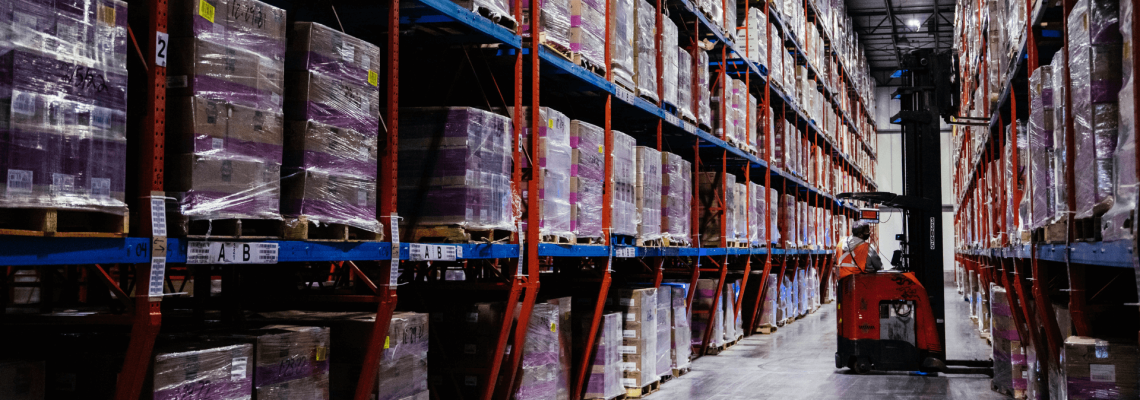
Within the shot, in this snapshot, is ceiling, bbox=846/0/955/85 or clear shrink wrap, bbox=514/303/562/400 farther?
ceiling, bbox=846/0/955/85

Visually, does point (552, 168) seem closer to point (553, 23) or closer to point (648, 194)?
point (553, 23)

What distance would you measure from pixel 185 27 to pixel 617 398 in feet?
18.6

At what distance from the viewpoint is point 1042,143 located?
16.8 ft

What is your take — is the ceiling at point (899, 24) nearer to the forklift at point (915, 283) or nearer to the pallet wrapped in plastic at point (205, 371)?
the forklift at point (915, 283)

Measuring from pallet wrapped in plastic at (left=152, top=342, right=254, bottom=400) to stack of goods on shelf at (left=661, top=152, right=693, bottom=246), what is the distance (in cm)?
586

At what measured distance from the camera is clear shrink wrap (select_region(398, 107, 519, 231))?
17.6ft

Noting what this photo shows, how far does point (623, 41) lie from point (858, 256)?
3.51 m

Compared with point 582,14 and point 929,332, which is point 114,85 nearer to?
point 582,14

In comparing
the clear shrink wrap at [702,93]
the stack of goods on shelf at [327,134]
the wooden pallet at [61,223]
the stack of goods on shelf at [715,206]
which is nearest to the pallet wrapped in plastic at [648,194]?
the clear shrink wrap at [702,93]

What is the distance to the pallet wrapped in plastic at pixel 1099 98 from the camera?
389 centimetres

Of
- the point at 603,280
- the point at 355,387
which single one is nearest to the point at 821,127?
the point at 603,280

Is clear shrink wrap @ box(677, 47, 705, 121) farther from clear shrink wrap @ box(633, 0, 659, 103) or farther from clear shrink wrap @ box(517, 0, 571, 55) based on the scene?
clear shrink wrap @ box(517, 0, 571, 55)

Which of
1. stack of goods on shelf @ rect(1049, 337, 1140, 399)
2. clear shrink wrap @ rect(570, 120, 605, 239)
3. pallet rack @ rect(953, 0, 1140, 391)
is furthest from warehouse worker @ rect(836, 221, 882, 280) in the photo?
stack of goods on shelf @ rect(1049, 337, 1140, 399)

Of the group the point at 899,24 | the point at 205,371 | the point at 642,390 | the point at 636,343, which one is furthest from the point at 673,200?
the point at 899,24
